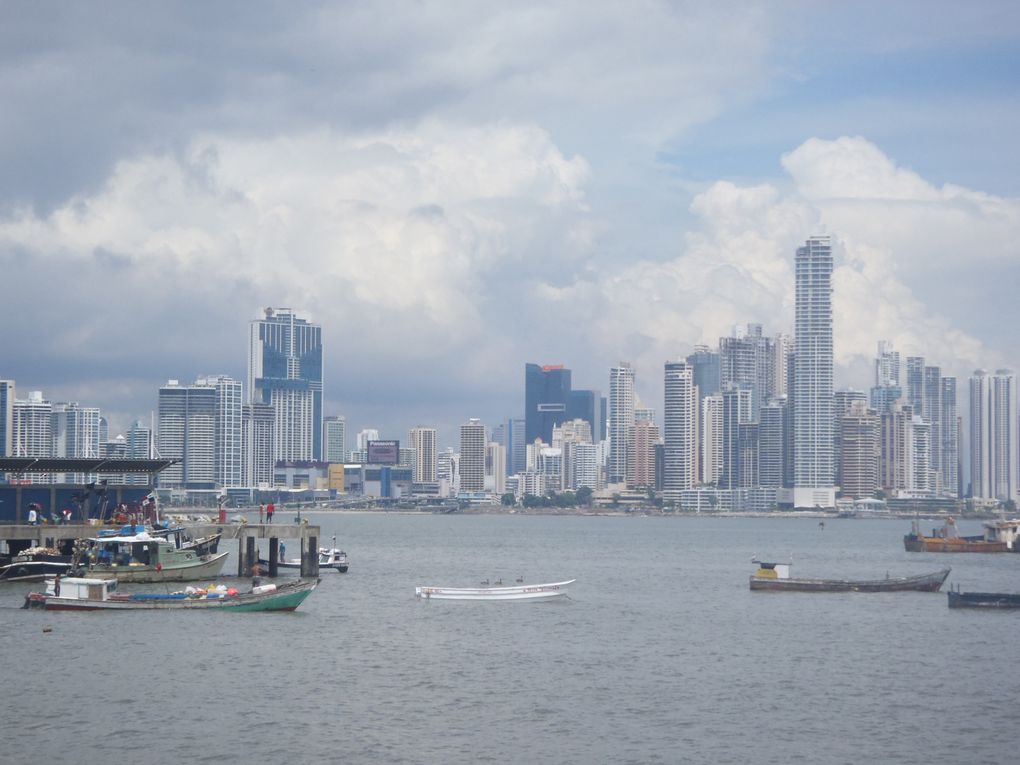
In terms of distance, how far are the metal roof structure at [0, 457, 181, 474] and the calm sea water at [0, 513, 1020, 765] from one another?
515 inches

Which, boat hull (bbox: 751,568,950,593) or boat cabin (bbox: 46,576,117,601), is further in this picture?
boat hull (bbox: 751,568,950,593)

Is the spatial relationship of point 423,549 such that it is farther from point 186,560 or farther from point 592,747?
point 592,747

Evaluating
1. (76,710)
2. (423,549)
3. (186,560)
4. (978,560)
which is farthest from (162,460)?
(978,560)

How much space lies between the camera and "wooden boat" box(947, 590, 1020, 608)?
81312mm

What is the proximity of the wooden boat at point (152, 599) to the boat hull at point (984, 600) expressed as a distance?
121 ft

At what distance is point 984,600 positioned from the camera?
81938 millimetres

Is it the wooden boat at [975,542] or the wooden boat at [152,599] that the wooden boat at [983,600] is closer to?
the wooden boat at [152,599]

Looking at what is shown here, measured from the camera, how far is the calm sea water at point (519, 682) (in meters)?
42.2

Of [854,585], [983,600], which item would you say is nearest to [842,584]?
[854,585]

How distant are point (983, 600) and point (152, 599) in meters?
45.8

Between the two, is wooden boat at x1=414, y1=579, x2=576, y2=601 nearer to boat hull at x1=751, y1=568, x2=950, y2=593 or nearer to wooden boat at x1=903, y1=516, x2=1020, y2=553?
boat hull at x1=751, y1=568, x2=950, y2=593

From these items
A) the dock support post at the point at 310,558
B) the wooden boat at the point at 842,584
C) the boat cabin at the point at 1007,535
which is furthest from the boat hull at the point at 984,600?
the boat cabin at the point at 1007,535

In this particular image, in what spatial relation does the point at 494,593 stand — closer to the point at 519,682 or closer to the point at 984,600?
the point at 984,600

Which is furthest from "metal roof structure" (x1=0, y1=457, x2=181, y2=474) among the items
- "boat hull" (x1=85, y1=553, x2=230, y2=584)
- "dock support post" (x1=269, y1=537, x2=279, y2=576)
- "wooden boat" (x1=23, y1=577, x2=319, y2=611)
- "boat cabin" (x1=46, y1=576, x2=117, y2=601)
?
"boat cabin" (x1=46, y1=576, x2=117, y2=601)
